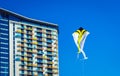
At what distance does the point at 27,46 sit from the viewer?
495 feet

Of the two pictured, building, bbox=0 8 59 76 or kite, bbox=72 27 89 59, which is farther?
building, bbox=0 8 59 76

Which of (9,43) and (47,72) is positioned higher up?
(9,43)

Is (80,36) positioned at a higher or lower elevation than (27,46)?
lower

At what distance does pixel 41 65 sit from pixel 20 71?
10.9m

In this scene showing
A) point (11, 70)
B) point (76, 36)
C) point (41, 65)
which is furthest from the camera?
point (41, 65)

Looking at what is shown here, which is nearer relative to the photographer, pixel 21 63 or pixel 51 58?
pixel 21 63

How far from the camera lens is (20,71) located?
14600cm

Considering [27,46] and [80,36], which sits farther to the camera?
[27,46]

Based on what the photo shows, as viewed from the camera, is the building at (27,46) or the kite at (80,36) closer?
the kite at (80,36)

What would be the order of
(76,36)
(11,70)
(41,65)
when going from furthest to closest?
(41,65) < (11,70) < (76,36)

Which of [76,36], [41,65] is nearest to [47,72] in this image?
[41,65]

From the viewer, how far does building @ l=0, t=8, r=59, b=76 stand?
142875mm

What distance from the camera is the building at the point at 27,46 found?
14288 cm

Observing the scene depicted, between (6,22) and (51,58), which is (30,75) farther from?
(6,22)
